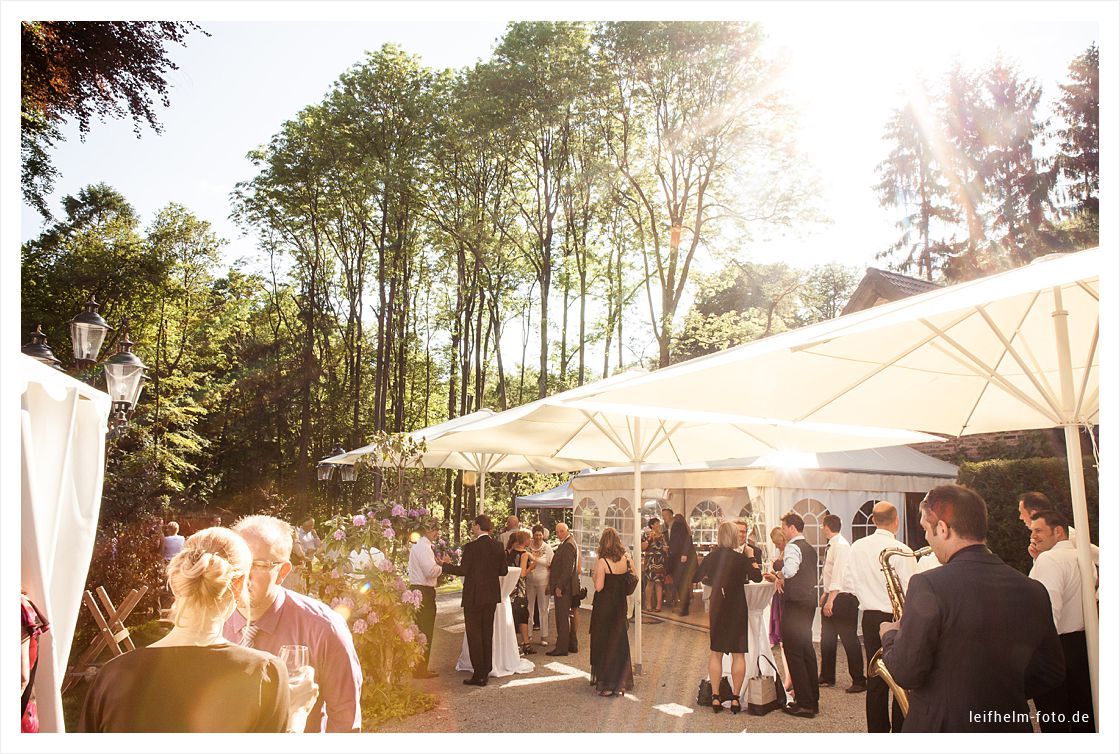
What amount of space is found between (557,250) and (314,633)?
23109 mm

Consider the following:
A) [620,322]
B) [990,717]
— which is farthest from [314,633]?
[620,322]

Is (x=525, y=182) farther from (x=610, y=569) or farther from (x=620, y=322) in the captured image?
(x=610, y=569)

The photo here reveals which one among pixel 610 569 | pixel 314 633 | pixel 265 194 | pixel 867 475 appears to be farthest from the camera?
pixel 265 194

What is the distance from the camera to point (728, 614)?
6.68 metres

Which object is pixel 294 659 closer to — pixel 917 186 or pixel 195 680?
pixel 195 680

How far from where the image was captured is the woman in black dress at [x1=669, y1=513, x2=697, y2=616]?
491 inches

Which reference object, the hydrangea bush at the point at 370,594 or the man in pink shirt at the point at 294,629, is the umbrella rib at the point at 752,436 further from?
the man in pink shirt at the point at 294,629

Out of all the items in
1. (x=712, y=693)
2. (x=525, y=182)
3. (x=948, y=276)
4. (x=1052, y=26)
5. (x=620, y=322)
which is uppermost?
(x=525, y=182)

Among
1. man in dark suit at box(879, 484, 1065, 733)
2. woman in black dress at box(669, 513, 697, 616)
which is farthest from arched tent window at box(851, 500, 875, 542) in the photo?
man in dark suit at box(879, 484, 1065, 733)

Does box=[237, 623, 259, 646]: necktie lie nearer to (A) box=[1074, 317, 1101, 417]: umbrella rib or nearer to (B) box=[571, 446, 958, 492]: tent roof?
(A) box=[1074, 317, 1101, 417]: umbrella rib

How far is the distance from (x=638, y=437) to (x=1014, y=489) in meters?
7.32

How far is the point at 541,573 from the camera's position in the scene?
11.0 m

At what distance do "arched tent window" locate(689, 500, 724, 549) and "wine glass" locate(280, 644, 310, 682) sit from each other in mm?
11287

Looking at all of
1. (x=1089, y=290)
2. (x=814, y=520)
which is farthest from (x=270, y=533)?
(x=814, y=520)
